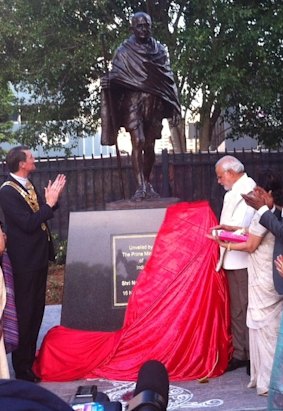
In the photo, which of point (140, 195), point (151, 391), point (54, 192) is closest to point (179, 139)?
point (140, 195)

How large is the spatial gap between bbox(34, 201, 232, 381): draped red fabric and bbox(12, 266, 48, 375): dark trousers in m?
0.20

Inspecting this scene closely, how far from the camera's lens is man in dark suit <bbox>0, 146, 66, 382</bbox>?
16.4ft

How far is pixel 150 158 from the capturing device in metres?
6.47

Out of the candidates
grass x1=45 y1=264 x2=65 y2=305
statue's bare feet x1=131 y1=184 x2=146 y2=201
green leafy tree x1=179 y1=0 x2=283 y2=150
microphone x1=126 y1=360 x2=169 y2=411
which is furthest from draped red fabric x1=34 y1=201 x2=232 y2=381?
green leafy tree x1=179 y1=0 x2=283 y2=150

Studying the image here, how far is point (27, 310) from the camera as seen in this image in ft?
16.9

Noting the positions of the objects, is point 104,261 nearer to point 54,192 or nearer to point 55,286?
point 54,192

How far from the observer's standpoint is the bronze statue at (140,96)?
240 inches

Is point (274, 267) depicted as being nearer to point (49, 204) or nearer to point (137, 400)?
point (49, 204)

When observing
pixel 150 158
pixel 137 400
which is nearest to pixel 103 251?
pixel 150 158

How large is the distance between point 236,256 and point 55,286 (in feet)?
15.8

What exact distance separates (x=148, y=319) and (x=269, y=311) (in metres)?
1.16

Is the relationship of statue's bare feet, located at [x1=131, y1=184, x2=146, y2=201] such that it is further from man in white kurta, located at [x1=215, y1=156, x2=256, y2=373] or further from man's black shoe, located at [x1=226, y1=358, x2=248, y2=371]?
man's black shoe, located at [x1=226, y1=358, x2=248, y2=371]

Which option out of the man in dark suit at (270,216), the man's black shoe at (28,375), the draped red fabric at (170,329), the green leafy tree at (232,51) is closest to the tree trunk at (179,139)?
the green leafy tree at (232,51)

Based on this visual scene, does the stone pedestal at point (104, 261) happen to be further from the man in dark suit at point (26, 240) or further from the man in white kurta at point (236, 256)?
the man in white kurta at point (236, 256)
